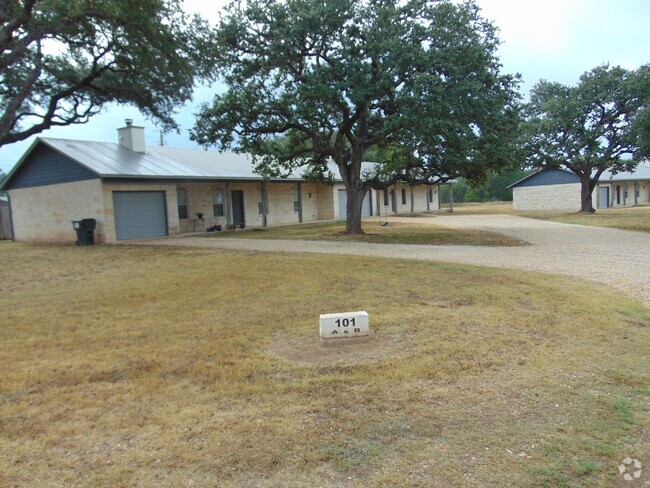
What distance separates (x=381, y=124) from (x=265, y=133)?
179 inches

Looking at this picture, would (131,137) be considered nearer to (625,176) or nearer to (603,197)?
(603,197)

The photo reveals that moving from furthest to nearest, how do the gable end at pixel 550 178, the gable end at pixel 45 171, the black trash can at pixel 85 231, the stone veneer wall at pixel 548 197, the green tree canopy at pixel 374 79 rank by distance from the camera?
the gable end at pixel 550 178, the stone veneer wall at pixel 548 197, the gable end at pixel 45 171, the black trash can at pixel 85 231, the green tree canopy at pixel 374 79

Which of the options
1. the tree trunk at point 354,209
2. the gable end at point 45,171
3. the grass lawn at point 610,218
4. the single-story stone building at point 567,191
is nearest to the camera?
the tree trunk at point 354,209

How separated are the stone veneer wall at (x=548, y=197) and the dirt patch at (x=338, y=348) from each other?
4210 cm

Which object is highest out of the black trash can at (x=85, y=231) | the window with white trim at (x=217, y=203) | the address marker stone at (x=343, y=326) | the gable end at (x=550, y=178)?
the gable end at (x=550, y=178)

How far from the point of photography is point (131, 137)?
23172 millimetres

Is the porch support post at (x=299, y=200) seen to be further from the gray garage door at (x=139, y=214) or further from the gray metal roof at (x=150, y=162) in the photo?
the gray garage door at (x=139, y=214)

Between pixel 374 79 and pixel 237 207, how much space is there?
41.7ft

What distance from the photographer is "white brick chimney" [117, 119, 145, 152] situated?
76.0 ft

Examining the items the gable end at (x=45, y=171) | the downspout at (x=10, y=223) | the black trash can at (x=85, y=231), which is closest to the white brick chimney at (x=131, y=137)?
the gable end at (x=45, y=171)

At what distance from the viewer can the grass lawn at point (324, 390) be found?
9.30 ft

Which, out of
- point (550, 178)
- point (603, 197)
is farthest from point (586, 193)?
point (603, 197)

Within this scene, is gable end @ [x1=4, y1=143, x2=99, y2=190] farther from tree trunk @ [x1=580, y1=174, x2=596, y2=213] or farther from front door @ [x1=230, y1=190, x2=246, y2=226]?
tree trunk @ [x1=580, y1=174, x2=596, y2=213]

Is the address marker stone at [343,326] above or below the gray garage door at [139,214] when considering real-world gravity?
below
